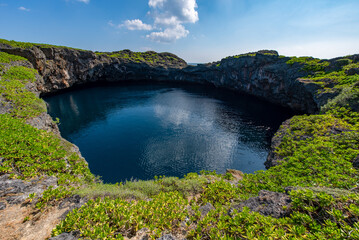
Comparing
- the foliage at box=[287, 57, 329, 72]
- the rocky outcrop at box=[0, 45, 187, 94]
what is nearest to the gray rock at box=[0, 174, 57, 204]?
the rocky outcrop at box=[0, 45, 187, 94]

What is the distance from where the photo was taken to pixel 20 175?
978 cm

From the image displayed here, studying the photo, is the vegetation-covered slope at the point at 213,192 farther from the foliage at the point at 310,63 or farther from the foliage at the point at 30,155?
the foliage at the point at 310,63

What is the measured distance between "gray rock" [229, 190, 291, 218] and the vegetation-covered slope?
41mm

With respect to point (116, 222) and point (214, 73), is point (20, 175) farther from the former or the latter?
point (214, 73)

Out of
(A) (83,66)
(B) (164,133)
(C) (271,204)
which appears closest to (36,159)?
(C) (271,204)

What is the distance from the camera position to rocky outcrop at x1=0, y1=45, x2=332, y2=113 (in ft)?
169

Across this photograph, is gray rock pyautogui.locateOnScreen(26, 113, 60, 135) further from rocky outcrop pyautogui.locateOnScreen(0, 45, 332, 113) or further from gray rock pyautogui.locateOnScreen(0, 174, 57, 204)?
rocky outcrop pyautogui.locateOnScreen(0, 45, 332, 113)

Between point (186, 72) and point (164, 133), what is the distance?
80.4 metres

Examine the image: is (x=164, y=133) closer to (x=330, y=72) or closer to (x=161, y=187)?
(x=161, y=187)

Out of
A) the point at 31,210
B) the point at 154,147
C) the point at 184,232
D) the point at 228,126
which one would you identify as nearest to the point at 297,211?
the point at 184,232

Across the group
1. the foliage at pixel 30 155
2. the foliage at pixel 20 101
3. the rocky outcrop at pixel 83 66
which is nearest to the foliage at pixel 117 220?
the foliage at pixel 30 155

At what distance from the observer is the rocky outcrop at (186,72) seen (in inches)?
2034

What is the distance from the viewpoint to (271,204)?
773 cm

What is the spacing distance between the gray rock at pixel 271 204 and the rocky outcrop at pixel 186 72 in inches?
1246
